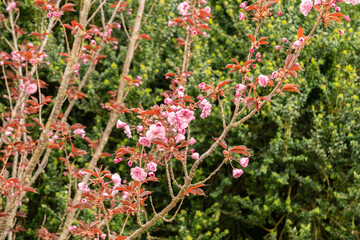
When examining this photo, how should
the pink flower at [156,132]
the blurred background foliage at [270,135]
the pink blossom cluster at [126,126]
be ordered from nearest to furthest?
the pink flower at [156,132], the pink blossom cluster at [126,126], the blurred background foliage at [270,135]

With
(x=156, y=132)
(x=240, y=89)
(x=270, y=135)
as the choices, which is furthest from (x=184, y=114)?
(x=270, y=135)

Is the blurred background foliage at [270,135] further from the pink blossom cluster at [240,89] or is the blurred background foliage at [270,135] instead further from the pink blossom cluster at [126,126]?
the pink blossom cluster at [240,89]

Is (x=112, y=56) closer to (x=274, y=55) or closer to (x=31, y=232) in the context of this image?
(x=274, y=55)

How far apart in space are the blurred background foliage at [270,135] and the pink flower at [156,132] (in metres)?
1.35

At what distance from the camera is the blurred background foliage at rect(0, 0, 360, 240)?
10.5 feet

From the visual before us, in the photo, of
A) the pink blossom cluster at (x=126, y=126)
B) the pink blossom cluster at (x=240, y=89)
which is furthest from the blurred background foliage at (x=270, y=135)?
the pink blossom cluster at (x=240, y=89)

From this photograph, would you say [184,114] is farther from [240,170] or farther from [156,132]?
[240,170]

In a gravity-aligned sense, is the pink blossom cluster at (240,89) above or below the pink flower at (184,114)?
above

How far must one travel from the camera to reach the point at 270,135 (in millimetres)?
3609

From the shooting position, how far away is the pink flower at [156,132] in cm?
157

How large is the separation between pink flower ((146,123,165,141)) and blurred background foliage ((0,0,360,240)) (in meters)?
1.35

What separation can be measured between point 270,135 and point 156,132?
7.34 feet

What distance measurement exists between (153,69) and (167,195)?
→ 4.12ft

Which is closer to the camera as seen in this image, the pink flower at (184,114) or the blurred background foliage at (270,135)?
the pink flower at (184,114)
